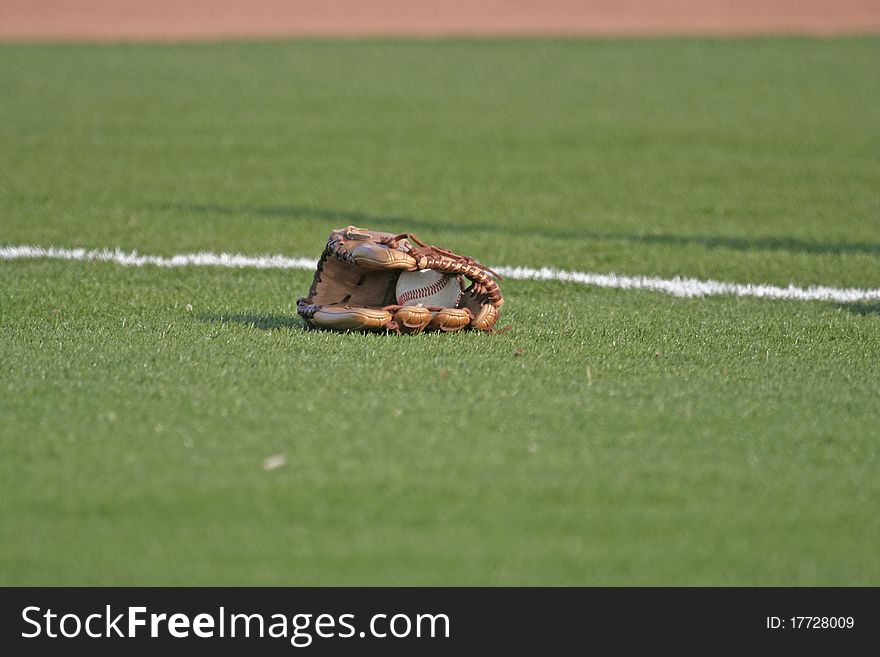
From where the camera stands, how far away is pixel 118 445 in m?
3.93

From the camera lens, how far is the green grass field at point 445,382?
3.32m

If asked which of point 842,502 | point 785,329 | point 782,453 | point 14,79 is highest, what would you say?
point 14,79

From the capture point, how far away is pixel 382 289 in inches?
226

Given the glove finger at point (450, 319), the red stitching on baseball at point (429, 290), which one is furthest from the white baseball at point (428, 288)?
the glove finger at point (450, 319)

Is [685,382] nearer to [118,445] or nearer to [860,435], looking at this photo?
[860,435]

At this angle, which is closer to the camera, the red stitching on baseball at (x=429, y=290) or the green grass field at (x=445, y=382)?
the green grass field at (x=445, y=382)

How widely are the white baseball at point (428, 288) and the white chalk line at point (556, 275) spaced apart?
62.2 inches

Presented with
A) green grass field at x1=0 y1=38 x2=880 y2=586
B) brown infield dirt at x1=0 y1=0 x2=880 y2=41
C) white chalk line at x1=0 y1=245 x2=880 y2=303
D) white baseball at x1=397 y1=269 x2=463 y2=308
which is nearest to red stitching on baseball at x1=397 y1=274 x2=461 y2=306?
white baseball at x1=397 y1=269 x2=463 y2=308

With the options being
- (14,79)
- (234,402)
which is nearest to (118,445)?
(234,402)

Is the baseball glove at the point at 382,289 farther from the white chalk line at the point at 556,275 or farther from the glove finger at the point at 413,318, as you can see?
the white chalk line at the point at 556,275

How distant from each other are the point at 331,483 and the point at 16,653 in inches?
40.7

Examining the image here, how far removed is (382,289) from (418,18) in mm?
20654

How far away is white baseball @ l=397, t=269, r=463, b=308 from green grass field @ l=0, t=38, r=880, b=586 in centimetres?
32

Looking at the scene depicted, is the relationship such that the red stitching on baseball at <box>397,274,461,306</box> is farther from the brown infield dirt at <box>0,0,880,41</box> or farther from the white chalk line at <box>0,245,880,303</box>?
the brown infield dirt at <box>0,0,880,41</box>
